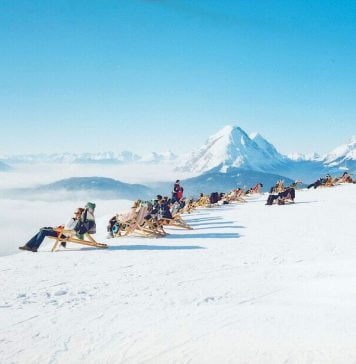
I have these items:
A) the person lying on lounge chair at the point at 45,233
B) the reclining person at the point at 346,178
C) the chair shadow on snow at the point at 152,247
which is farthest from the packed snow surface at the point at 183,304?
the reclining person at the point at 346,178

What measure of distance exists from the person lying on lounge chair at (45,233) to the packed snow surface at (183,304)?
35 cm

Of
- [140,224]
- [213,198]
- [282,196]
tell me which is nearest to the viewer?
[140,224]

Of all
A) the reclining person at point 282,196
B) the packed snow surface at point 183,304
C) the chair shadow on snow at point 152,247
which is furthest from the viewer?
the reclining person at point 282,196

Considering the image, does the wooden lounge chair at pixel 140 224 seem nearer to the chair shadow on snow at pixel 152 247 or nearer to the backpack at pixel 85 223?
the chair shadow on snow at pixel 152 247

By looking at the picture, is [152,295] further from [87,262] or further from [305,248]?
[305,248]

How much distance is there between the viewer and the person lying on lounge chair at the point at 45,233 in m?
11.8

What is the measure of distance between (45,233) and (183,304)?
6766 mm

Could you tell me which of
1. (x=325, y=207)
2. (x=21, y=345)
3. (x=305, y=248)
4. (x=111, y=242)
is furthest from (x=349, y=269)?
(x=325, y=207)

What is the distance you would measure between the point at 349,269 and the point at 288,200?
59.5ft

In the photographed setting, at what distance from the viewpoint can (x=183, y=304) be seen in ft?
21.7

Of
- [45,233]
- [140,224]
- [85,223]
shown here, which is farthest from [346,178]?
[45,233]

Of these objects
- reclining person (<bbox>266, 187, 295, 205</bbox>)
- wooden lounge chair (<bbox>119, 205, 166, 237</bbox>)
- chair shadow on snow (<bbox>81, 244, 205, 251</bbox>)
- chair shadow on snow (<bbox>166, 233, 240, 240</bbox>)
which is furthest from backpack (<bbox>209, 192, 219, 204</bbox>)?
chair shadow on snow (<bbox>81, 244, 205, 251</bbox>)

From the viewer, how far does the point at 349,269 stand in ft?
28.2

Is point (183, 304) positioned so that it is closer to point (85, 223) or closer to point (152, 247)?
point (152, 247)
